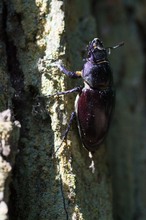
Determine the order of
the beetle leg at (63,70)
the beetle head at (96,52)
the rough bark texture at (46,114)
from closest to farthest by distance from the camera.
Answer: the rough bark texture at (46,114) < the beetle leg at (63,70) < the beetle head at (96,52)

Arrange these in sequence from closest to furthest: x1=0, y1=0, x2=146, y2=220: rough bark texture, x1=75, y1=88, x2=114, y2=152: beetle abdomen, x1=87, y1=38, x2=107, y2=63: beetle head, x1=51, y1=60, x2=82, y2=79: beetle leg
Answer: x1=0, y1=0, x2=146, y2=220: rough bark texture, x1=51, y1=60, x2=82, y2=79: beetle leg, x1=75, y1=88, x2=114, y2=152: beetle abdomen, x1=87, y1=38, x2=107, y2=63: beetle head

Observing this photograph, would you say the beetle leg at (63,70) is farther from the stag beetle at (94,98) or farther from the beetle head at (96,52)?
the beetle head at (96,52)

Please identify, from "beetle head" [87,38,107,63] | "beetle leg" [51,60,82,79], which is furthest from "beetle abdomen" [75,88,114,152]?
"beetle head" [87,38,107,63]

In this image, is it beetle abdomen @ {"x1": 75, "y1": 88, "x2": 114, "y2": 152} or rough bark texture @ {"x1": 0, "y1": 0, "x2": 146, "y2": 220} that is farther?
beetle abdomen @ {"x1": 75, "y1": 88, "x2": 114, "y2": 152}

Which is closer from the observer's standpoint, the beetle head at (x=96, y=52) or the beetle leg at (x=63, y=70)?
the beetle leg at (x=63, y=70)

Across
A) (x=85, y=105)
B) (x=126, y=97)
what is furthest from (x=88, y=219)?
(x=126, y=97)

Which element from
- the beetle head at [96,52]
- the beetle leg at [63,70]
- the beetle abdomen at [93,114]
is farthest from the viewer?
the beetle head at [96,52]

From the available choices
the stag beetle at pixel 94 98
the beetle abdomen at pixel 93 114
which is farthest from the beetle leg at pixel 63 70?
the beetle abdomen at pixel 93 114

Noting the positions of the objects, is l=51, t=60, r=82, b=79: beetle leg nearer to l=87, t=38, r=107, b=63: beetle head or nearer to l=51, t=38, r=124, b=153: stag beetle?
l=51, t=38, r=124, b=153: stag beetle
